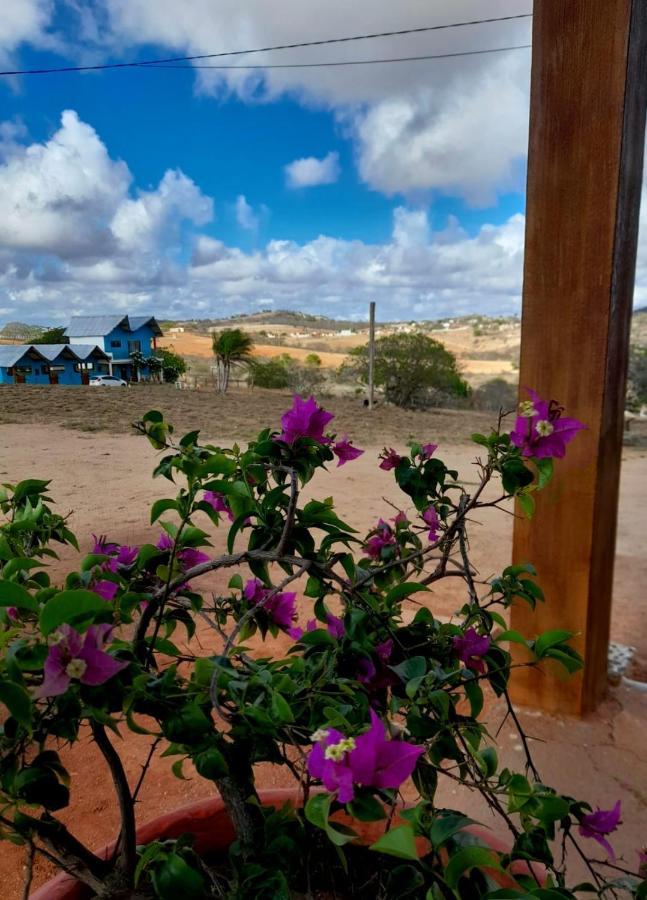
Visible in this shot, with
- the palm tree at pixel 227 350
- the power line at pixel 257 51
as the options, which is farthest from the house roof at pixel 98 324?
the palm tree at pixel 227 350

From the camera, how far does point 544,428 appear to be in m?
0.47

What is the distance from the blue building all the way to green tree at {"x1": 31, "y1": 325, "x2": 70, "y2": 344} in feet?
0.04

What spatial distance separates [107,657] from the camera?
0.29 m

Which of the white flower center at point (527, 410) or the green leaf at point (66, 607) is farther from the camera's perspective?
the white flower center at point (527, 410)

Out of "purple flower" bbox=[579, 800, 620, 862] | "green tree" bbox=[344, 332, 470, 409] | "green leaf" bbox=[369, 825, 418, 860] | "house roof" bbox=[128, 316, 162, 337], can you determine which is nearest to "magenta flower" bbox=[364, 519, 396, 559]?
"purple flower" bbox=[579, 800, 620, 862]

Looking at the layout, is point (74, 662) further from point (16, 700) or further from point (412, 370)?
point (412, 370)

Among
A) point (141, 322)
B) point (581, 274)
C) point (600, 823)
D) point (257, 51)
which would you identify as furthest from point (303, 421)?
point (257, 51)

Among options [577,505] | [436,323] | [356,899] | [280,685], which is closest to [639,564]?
[577,505]

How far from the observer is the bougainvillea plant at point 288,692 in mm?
282

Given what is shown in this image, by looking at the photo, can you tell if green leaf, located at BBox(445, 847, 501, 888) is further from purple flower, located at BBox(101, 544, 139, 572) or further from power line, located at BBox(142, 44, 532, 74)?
power line, located at BBox(142, 44, 532, 74)

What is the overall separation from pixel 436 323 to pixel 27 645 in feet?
23.6

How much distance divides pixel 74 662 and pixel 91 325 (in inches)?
58.3

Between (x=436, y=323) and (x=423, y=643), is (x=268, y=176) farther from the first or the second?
(x=436, y=323)

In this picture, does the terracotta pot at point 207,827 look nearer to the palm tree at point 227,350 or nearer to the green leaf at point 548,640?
the green leaf at point 548,640
